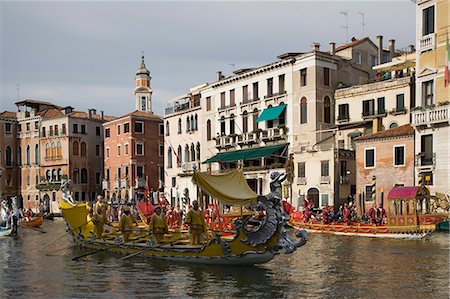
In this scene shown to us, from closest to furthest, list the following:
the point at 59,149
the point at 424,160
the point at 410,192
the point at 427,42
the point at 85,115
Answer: the point at 410,192 → the point at 424,160 → the point at 427,42 → the point at 59,149 → the point at 85,115

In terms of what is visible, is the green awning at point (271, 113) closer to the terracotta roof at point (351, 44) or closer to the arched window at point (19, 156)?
the terracotta roof at point (351, 44)

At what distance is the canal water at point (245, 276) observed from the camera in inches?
559

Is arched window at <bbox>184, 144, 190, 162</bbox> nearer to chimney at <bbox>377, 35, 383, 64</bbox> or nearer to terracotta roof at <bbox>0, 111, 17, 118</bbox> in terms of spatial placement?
chimney at <bbox>377, 35, 383, 64</bbox>

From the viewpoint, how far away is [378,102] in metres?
37.0

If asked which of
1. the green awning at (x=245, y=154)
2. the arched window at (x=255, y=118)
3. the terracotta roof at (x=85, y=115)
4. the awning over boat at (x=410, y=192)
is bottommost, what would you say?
the awning over boat at (x=410, y=192)

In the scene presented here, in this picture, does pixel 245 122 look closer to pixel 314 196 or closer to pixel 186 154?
pixel 186 154

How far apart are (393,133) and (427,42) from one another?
546 centimetres

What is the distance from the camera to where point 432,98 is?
32.3 meters

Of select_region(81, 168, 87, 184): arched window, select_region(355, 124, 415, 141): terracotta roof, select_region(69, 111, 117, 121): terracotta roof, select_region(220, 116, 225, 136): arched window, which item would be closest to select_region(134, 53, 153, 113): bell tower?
select_region(69, 111, 117, 121): terracotta roof

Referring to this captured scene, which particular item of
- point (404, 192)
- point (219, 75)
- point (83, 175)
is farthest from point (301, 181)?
point (83, 175)

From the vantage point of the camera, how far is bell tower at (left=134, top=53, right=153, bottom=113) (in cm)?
6919

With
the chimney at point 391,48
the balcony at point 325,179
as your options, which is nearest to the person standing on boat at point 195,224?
the balcony at point 325,179

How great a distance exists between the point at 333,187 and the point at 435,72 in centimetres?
955

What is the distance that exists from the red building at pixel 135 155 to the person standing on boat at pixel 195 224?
127 feet
